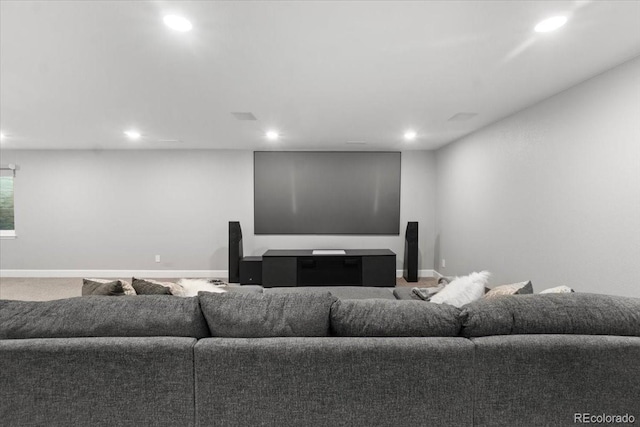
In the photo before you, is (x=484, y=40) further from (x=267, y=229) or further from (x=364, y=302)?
(x=267, y=229)

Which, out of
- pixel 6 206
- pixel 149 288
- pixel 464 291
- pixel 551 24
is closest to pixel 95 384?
pixel 149 288

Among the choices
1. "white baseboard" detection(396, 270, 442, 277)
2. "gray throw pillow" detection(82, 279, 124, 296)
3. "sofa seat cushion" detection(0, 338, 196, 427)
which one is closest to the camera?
"sofa seat cushion" detection(0, 338, 196, 427)

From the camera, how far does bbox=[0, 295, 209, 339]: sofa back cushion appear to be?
57.1 inches

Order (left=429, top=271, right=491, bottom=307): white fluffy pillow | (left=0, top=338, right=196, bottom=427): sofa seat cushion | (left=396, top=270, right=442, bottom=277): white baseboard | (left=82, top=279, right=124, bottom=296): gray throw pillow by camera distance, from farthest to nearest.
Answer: (left=396, top=270, right=442, bottom=277): white baseboard, (left=429, top=271, right=491, bottom=307): white fluffy pillow, (left=82, top=279, right=124, bottom=296): gray throw pillow, (left=0, top=338, right=196, bottom=427): sofa seat cushion

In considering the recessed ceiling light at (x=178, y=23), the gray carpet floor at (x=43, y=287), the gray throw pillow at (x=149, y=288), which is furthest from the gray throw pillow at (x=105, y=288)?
the gray carpet floor at (x=43, y=287)

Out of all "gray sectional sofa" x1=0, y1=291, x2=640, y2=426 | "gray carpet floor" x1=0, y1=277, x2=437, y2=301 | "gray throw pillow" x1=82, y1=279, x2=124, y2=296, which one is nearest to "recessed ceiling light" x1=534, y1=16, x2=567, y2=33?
"gray sectional sofa" x1=0, y1=291, x2=640, y2=426

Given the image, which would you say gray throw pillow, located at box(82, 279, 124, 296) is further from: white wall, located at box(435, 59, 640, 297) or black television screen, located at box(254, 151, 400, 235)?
black television screen, located at box(254, 151, 400, 235)

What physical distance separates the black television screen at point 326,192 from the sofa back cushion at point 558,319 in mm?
4520

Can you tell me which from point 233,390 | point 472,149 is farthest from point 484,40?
point 472,149

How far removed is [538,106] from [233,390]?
3.62 metres

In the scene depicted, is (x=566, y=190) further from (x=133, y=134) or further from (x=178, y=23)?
(x=133, y=134)

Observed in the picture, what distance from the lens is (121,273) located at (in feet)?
19.7

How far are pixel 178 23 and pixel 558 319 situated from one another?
2.49 m

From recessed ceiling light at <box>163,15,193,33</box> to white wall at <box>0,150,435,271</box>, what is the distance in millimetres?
4122
